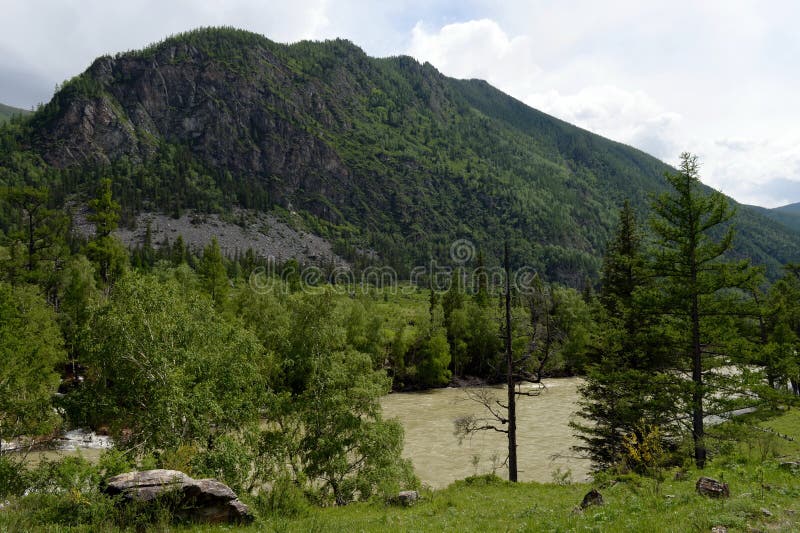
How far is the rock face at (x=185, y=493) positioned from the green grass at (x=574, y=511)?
1.64ft

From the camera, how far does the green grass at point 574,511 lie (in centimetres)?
1019

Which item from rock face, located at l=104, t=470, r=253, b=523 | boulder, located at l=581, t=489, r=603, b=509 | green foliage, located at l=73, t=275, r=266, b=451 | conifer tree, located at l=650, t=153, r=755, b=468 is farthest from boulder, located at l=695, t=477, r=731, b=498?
green foliage, located at l=73, t=275, r=266, b=451

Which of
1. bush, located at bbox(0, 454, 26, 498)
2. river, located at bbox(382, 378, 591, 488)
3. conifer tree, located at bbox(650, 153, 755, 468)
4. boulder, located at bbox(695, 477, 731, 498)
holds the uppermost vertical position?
conifer tree, located at bbox(650, 153, 755, 468)

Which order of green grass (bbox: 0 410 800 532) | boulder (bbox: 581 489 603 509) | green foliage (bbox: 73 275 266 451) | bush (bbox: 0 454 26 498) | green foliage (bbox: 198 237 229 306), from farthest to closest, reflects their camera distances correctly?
green foliage (bbox: 198 237 229 306) → green foliage (bbox: 73 275 266 451) → bush (bbox: 0 454 26 498) → boulder (bbox: 581 489 603 509) → green grass (bbox: 0 410 800 532)

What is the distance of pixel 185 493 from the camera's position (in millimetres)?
11953

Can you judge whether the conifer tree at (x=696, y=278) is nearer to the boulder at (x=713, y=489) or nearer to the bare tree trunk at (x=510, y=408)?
the bare tree trunk at (x=510, y=408)

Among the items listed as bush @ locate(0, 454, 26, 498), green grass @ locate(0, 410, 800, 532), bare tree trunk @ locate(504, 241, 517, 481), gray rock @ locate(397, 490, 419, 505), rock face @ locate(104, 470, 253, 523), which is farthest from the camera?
bare tree trunk @ locate(504, 241, 517, 481)

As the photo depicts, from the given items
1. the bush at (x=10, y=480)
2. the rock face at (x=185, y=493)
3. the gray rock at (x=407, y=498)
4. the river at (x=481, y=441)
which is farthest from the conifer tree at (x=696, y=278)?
the bush at (x=10, y=480)

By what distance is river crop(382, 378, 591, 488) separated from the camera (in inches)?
1331

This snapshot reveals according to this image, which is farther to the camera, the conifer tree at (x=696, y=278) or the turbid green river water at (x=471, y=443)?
the turbid green river water at (x=471, y=443)

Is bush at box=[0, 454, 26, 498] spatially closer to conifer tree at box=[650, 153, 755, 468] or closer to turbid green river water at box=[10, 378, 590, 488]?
turbid green river water at box=[10, 378, 590, 488]

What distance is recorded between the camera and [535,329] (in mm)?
21359

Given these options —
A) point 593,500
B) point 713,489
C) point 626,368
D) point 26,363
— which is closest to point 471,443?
point 626,368

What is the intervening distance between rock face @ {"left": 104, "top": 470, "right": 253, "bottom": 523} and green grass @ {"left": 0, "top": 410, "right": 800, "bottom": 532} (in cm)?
50
